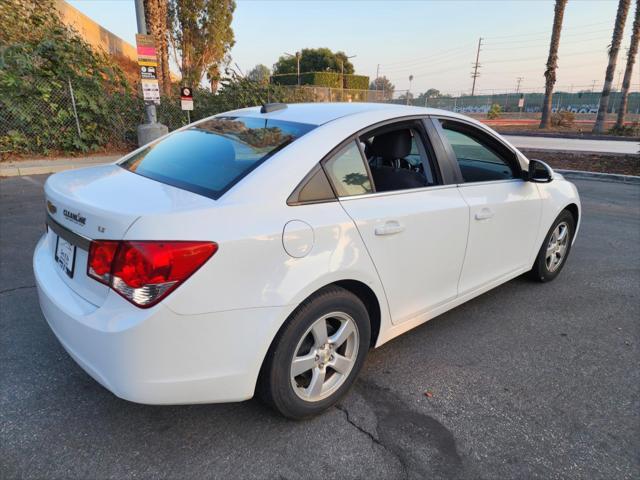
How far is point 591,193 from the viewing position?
899 cm

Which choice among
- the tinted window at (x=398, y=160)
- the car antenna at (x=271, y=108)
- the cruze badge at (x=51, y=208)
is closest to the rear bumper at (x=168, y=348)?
the cruze badge at (x=51, y=208)

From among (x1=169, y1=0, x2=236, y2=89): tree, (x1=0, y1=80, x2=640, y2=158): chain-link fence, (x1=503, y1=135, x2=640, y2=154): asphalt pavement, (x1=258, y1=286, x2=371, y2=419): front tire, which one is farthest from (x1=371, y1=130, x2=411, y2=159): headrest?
(x1=169, y1=0, x2=236, y2=89): tree

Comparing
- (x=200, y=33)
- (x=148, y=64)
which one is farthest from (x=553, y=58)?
(x=148, y=64)

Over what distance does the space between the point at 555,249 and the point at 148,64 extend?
9.10 meters

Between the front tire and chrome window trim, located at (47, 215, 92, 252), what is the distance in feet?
3.11

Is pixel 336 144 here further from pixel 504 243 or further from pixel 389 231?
pixel 504 243

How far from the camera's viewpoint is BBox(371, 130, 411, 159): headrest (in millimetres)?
3059

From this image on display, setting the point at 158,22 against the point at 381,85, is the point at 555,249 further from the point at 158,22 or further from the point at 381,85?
the point at 381,85

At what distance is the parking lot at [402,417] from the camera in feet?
6.76

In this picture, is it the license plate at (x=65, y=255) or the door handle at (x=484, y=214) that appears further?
the door handle at (x=484, y=214)

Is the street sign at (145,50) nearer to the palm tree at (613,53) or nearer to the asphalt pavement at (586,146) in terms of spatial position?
the asphalt pavement at (586,146)

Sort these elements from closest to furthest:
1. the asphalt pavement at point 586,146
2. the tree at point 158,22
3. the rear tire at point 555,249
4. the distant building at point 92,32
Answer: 1. the rear tire at point 555,249
2. the tree at point 158,22
3. the asphalt pavement at point 586,146
4. the distant building at point 92,32

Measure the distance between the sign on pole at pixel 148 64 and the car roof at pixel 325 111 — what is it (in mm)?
7833

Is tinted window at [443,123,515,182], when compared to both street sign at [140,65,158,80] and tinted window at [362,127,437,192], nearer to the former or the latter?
tinted window at [362,127,437,192]
